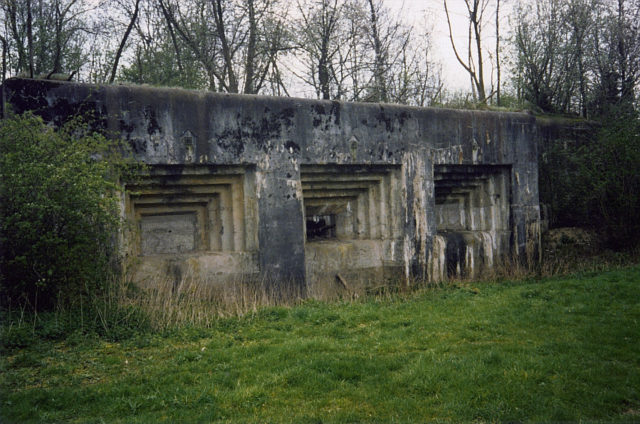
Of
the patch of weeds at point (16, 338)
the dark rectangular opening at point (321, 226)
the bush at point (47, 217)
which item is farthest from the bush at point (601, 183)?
the patch of weeds at point (16, 338)

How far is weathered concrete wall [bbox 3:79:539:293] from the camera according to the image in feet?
21.6

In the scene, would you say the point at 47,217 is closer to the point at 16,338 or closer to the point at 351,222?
the point at 16,338

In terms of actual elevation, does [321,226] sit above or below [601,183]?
below

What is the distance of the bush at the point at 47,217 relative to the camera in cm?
489

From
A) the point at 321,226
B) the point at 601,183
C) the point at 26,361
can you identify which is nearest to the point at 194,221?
the point at 321,226

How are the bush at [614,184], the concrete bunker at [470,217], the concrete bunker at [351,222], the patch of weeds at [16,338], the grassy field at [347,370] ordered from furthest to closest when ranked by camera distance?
the bush at [614,184] → the concrete bunker at [470,217] → the concrete bunker at [351,222] → the patch of weeds at [16,338] → the grassy field at [347,370]

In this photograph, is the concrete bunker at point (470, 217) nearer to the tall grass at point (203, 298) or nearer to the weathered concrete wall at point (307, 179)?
the weathered concrete wall at point (307, 179)

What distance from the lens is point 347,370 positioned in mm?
4215

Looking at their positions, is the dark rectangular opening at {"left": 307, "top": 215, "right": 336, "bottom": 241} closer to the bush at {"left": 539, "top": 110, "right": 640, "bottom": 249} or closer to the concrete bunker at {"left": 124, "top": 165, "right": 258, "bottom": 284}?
the concrete bunker at {"left": 124, "top": 165, "right": 258, "bottom": 284}

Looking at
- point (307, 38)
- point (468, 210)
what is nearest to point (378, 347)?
point (468, 210)

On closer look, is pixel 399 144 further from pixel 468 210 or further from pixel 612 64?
pixel 612 64

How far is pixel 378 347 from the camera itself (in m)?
4.84

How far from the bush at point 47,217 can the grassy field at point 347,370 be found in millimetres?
658

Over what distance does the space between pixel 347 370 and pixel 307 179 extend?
4.00 meters
